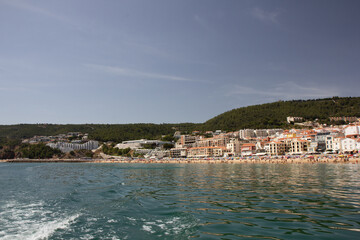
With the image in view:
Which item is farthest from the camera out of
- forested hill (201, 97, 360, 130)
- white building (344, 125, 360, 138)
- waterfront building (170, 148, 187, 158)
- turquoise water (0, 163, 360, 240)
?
forested hill (201, 97, 360, 130)

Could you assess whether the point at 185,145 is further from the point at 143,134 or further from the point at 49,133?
the point at 49,133

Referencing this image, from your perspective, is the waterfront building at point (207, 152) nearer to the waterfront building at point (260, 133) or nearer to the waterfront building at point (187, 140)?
the waterfront building at point (187, 140)

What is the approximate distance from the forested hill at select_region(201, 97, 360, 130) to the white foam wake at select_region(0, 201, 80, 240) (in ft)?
415

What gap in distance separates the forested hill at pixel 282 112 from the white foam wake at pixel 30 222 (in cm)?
12653

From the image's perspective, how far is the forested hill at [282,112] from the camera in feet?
435

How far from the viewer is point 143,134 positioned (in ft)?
541

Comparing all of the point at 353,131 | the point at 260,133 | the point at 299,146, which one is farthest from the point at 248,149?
the point at 260,133

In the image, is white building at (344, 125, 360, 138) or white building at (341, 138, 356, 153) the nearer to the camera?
white building at (341, 138, 356, 153)

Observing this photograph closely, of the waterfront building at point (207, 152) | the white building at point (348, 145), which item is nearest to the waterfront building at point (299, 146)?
the white building at point (348, 145)

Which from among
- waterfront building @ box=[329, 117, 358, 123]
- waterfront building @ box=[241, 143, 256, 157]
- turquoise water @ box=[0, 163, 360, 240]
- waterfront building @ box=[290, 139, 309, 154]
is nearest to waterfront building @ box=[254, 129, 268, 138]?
waterfront building @ box=[241, 143, 256, 157]

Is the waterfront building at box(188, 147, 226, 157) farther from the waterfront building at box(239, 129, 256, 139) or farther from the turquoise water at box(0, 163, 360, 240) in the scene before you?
the turquoise water at box(0, 163, 360, 240)

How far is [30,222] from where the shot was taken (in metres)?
8.83

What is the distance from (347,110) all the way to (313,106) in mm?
18246

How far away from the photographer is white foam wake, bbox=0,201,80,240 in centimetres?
750
